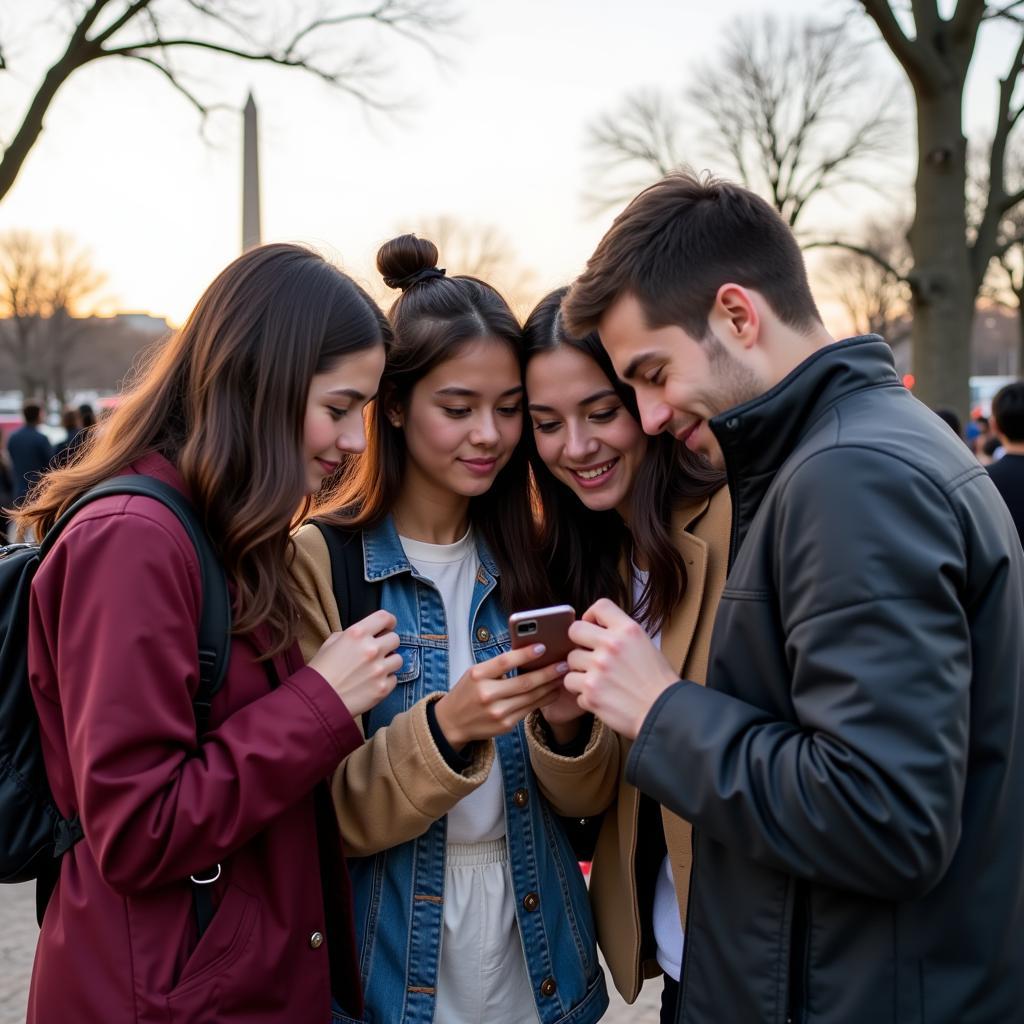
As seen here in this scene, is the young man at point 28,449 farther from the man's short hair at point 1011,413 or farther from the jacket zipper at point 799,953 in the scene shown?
the jacket zipper at point 799,953

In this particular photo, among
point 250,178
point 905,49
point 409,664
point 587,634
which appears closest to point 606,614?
point 587,634

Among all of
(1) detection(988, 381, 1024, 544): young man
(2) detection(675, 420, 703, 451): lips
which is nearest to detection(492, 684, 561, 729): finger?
(2) detection(675, 420, 703, 451): lips

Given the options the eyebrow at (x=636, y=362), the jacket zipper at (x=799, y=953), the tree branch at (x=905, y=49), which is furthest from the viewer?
the tree branch at (x=905, y=49)

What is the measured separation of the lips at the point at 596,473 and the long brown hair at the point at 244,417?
0.70 m

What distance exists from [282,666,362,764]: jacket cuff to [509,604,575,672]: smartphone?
0.33m

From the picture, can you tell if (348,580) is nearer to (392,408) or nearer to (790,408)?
(392,408)

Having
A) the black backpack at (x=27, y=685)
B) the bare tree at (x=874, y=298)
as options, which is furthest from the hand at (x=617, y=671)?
the bare tree at (x=874, y=298)

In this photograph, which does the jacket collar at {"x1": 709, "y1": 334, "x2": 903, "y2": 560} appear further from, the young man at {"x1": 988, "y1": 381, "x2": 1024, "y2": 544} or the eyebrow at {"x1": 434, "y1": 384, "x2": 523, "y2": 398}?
the young man at {"x1": 988, "y1": 381, "x2": 1024, "y2": 544}

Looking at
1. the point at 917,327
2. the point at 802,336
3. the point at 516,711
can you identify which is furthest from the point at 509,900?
the point at 917,327

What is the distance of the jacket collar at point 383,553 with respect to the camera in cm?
236

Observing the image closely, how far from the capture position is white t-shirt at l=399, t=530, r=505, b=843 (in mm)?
2289

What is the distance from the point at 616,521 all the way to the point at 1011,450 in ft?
13.7

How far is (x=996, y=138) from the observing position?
1371cm

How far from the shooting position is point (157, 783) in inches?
64.4
